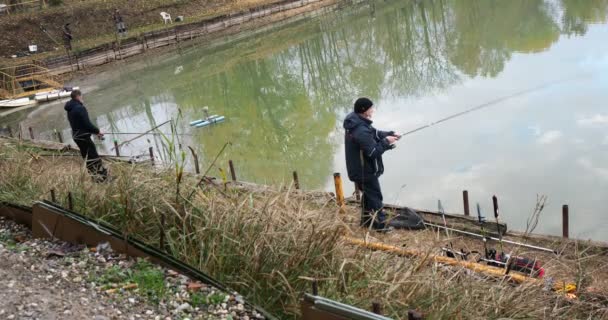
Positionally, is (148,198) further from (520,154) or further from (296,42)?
Answer: (296,42)

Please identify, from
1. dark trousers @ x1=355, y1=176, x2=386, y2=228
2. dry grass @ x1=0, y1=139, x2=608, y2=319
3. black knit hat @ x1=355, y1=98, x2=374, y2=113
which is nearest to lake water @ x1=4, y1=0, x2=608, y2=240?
dark trousers @ x1=355, y1=176, x2=386, y2=228

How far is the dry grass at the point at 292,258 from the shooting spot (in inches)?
146

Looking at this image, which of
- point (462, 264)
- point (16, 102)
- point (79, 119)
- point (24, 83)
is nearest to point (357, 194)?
point (462, 264)

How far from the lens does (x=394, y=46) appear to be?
27.6m

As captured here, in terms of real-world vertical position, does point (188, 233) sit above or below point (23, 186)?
below

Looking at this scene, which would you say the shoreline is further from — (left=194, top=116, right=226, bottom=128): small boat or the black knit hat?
the black knit hat

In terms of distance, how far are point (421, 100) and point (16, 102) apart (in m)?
16.2

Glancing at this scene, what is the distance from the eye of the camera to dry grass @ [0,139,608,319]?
3.71m

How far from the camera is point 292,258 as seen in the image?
3996mm

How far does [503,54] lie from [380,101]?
643 cm

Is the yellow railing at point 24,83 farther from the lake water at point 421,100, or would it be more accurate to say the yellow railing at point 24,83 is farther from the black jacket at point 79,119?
the black jacket at point 79,119

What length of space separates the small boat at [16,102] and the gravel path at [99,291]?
20.9 m

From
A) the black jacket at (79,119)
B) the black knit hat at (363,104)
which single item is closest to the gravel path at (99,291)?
the black knit hat at (363,104)

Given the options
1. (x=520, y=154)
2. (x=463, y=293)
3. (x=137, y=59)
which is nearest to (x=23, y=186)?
(x=463, y=293)
